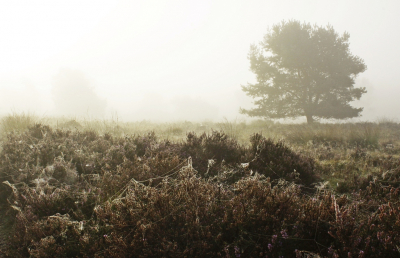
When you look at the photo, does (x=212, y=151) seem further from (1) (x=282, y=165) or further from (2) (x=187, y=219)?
(2) (x=187, y=219)

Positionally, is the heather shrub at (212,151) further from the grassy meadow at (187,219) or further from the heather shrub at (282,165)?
the grassy meadow at (187,219)

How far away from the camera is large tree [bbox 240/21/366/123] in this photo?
49.0 ft

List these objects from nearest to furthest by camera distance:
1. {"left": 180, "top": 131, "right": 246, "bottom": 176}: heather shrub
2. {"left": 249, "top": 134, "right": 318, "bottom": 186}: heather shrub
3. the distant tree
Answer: {"left": 249, "top": 134, "right": 318, "bottom": 186}: heather shrub < {"left": 180, "top": 131, "right": 246, "bottom": 176}: heather shrub < the distant tree

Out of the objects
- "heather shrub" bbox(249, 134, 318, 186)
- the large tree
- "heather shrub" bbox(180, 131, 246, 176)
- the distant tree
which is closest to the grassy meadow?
"heather shrub" bbox(249, 134, 318, 186)

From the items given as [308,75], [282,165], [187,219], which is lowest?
[187,219]

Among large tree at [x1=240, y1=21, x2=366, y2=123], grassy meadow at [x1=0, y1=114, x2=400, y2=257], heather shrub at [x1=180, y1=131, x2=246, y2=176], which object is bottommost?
grassy meadow at [x1=0, y1=114, x2=400, y2=257]

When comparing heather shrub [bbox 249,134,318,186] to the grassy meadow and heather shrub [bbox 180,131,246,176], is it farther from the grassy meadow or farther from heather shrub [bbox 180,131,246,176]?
heather shrub [bbox 180,131,246,176]

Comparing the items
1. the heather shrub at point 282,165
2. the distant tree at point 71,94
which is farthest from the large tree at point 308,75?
the distant tree at point 71,94

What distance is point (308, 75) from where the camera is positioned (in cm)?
1524

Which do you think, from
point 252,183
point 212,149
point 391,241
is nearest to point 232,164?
point 212,149

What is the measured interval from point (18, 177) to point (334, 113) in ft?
55.7

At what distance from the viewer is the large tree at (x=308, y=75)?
49.0 ft

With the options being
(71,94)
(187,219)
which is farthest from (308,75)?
(71,94)

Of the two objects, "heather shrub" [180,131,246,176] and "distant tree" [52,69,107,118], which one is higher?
"distant tree" [52,69,107,118]
